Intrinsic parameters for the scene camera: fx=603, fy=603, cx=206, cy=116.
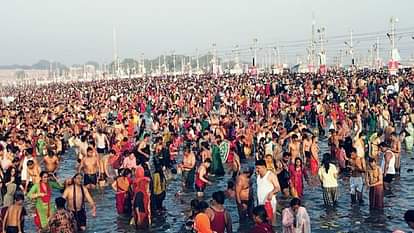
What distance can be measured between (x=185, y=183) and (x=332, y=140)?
17.8 ft

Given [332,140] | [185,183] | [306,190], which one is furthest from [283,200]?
[332,140]

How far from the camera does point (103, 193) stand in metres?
16.9

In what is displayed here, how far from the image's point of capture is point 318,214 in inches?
538

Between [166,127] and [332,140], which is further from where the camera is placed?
[166,127]

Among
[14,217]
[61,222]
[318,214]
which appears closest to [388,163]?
[318,214]

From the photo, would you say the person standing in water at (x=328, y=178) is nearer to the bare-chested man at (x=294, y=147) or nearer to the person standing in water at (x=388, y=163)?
the person standing in water at (x=388, y=163)

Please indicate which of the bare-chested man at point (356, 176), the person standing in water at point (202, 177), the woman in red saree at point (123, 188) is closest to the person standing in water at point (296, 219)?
the bare-chested man at point (356, 176)

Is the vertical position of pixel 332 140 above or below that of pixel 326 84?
below

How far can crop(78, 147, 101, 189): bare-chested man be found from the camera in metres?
16.1

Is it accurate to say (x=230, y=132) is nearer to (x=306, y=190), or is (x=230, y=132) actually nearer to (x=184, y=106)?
(x=306, y=190)

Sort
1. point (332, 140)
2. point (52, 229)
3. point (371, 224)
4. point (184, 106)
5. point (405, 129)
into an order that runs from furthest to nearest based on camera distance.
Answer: point (184, 106), point (405, 129), point (332, 140), point (371, 224), point (52, 229)

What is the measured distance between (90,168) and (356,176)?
701 cm

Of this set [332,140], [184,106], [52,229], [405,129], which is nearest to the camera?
[52,229]

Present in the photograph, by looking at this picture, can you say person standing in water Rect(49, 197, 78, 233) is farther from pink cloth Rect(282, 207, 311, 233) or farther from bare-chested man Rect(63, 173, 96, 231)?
pink cloth Rect(282, 207, 311, 233)
